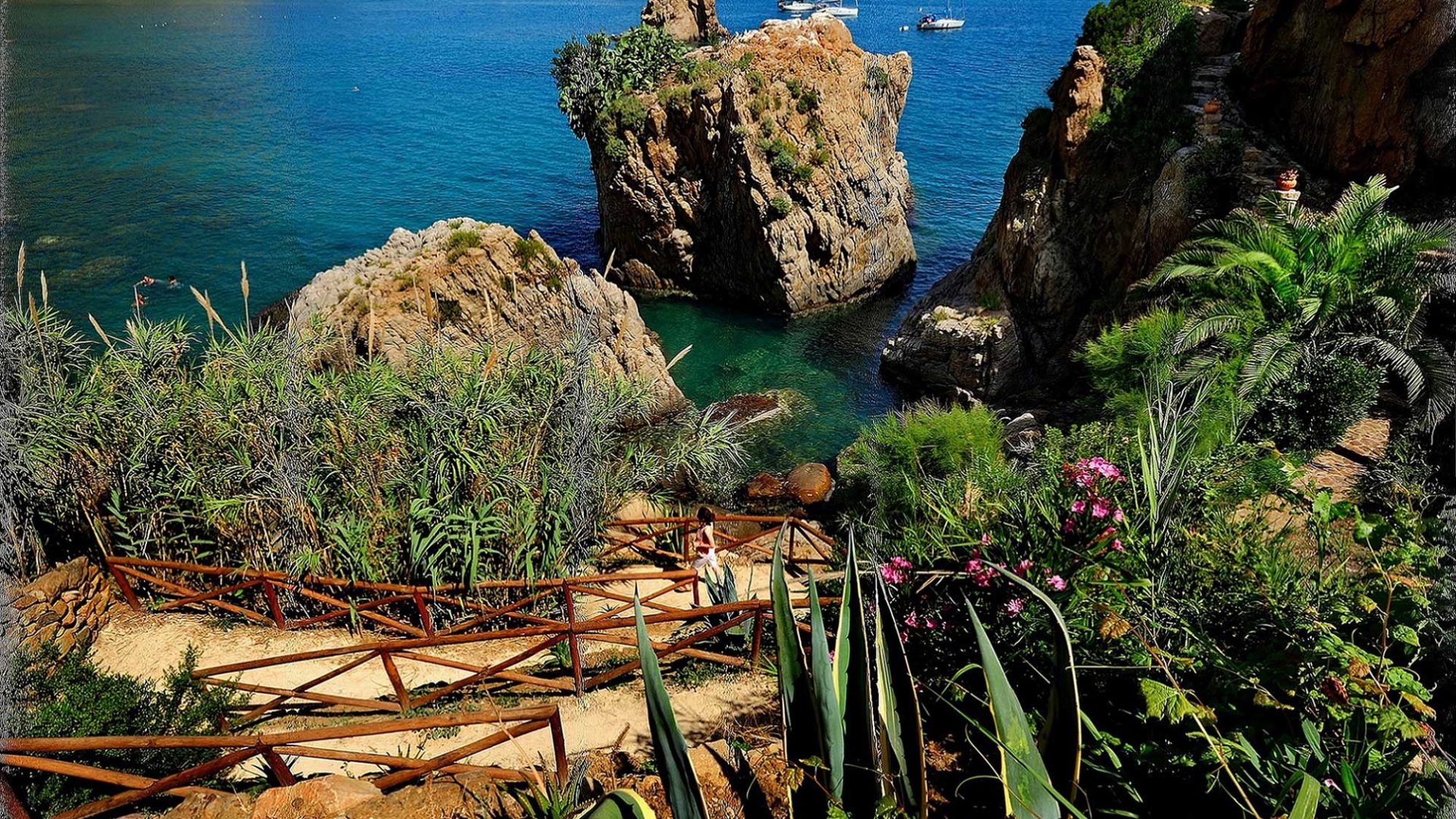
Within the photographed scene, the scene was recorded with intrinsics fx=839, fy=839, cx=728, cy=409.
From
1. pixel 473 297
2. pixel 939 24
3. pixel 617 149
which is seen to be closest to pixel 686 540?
pixel 473 297

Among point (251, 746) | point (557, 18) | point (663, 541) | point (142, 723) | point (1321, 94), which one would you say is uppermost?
point (557, 18)

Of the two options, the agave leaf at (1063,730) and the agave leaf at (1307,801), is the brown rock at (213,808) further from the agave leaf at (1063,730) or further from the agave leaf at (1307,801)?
the agave leaf at (1307,801)

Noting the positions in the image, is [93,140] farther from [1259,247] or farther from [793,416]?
[1259,247]

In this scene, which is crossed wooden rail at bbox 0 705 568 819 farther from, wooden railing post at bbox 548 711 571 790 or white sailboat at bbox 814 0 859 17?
white sailboat at bbox 814 0 859 17

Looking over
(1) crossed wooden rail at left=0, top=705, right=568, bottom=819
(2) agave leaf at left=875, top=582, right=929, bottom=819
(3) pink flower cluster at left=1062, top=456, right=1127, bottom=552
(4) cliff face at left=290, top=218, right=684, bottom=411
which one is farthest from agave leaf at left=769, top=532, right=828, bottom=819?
(4) cliff face at left=290, top=218, right=684, bottom=411

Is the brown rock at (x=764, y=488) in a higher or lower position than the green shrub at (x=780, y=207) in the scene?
lower

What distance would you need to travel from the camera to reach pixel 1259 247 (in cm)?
1097

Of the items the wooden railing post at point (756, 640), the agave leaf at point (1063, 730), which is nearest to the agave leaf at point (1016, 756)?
the agave leaf at point (1063, 730)

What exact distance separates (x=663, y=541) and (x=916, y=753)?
26.4ft

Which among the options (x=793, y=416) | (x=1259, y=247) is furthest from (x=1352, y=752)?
(x=793, y=416)

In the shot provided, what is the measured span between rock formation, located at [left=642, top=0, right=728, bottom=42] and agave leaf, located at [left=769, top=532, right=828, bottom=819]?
38142mm

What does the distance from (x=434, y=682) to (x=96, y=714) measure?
240 centimetres

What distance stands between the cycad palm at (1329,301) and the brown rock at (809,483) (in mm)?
8107

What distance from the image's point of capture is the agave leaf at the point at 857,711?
2855mm
